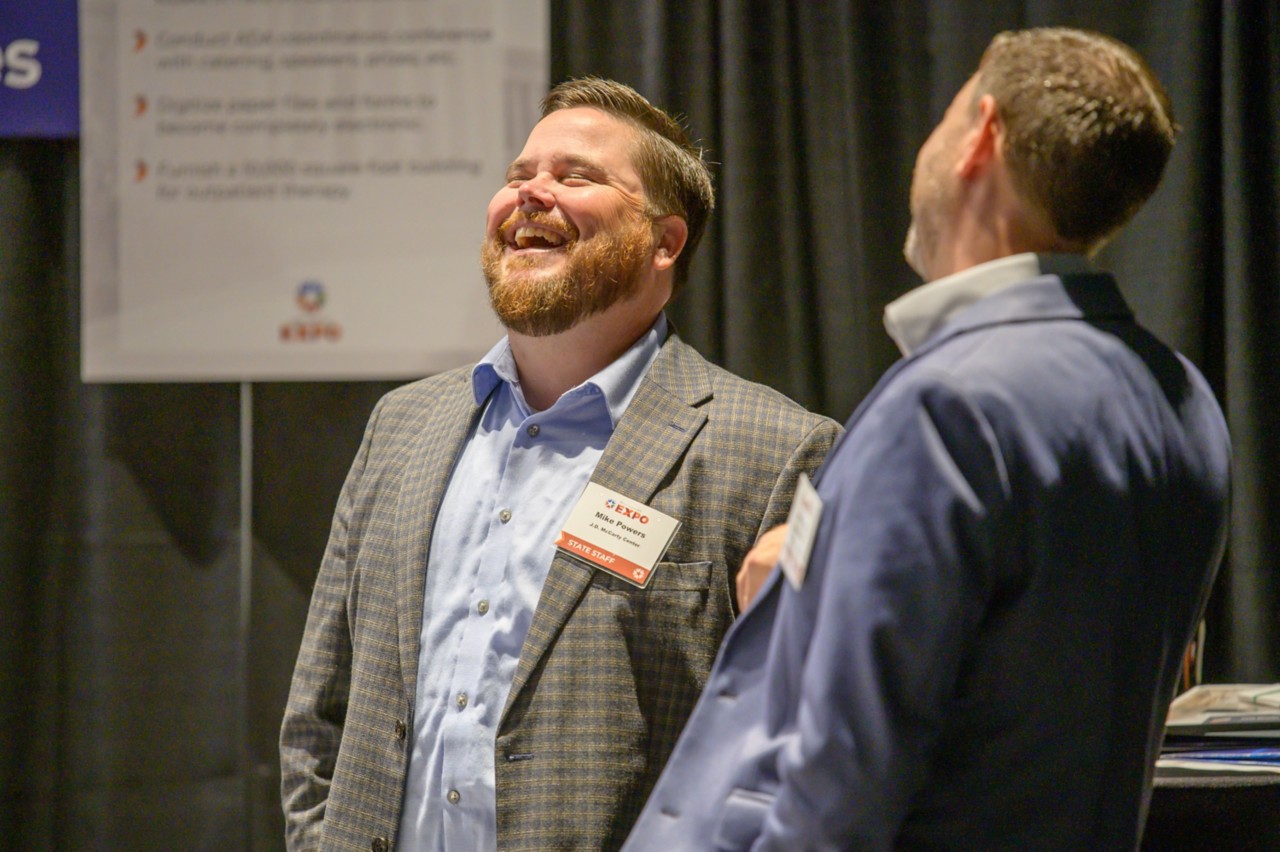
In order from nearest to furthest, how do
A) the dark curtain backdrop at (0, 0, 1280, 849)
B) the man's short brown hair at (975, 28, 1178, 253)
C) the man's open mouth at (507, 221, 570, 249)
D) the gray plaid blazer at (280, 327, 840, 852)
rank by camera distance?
1. the man's short brown hair at (975, 28, 1178, 253)
2. the gray plaid blazer at (280, 327, 840, 852)
3. the man's open mouth at (507, 221, 570, 249)
4. the dark curtain backdrop at (0, 0, 1280, 849)

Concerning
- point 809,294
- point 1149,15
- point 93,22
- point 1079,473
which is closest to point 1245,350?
point 1149,15

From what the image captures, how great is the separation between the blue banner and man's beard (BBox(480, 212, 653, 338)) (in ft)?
Result: 4.55

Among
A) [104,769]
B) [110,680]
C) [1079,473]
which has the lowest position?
[104,769]

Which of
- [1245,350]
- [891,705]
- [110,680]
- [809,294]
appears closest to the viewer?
[891,705]

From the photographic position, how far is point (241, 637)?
2725mm

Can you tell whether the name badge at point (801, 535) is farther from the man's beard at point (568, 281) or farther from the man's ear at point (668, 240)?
the man's ear at point (668, 240)

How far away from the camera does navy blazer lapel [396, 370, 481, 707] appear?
169 centimetres

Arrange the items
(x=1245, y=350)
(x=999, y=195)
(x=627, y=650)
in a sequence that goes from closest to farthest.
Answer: (x=999, y=195) → (x=627, y=650) → (x=1245, y=350)

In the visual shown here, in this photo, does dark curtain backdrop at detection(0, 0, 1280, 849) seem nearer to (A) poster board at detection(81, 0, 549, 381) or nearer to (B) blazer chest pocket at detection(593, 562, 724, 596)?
(A) poster board at detection(81, 0, 549, 381)

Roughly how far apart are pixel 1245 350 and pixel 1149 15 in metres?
0.72

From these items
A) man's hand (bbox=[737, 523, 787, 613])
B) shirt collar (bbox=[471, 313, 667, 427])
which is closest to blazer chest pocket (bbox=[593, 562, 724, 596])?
shirt collar (bbox=[471, 313, 667, 427])

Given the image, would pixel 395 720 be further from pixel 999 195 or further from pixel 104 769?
pixel 104 769

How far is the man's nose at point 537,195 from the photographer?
6.18ft

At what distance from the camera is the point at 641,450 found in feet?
5.60
